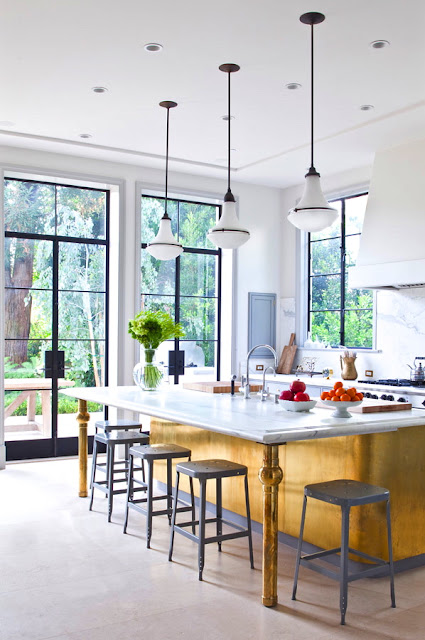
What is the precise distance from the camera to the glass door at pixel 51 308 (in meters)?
6.34

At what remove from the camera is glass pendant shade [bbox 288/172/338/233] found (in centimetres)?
353

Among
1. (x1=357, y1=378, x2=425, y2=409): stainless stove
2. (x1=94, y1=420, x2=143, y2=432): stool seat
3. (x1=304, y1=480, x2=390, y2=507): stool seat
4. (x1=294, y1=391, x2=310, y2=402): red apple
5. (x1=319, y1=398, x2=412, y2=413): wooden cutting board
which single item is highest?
(x1=294, y1=391, x2=310, y2=402): red apple

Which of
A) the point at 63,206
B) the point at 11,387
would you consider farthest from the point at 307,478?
the point at 63,206

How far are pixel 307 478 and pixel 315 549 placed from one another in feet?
1.31

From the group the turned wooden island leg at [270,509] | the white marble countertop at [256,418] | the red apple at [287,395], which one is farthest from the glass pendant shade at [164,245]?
the turned wooden island leg at [270,509]

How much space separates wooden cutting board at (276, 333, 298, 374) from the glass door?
2052 millimetres

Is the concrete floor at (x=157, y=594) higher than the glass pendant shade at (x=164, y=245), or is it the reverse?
the glass pendant shade at (x=164, y=245)

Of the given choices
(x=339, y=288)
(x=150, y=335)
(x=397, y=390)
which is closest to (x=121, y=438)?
(x=150, y=335)

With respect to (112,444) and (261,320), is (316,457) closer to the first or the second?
(112,444)

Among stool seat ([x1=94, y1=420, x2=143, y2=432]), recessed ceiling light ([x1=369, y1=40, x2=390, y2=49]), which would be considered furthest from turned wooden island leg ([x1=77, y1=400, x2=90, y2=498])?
recessed ceiling light ([x1=369, y1=40, x2=390, y2=49])

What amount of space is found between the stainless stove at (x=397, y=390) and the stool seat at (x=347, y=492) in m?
2.05

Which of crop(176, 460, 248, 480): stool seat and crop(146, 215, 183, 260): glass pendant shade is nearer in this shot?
crop(176, 460, 248, 480): stool seat

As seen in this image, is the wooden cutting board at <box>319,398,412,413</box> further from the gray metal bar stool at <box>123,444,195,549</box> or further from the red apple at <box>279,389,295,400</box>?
the gray metal bar stool at <box>123,444,195,549</box>

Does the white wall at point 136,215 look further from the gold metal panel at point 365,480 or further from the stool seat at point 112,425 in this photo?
the gold metal panel at point 365,480
